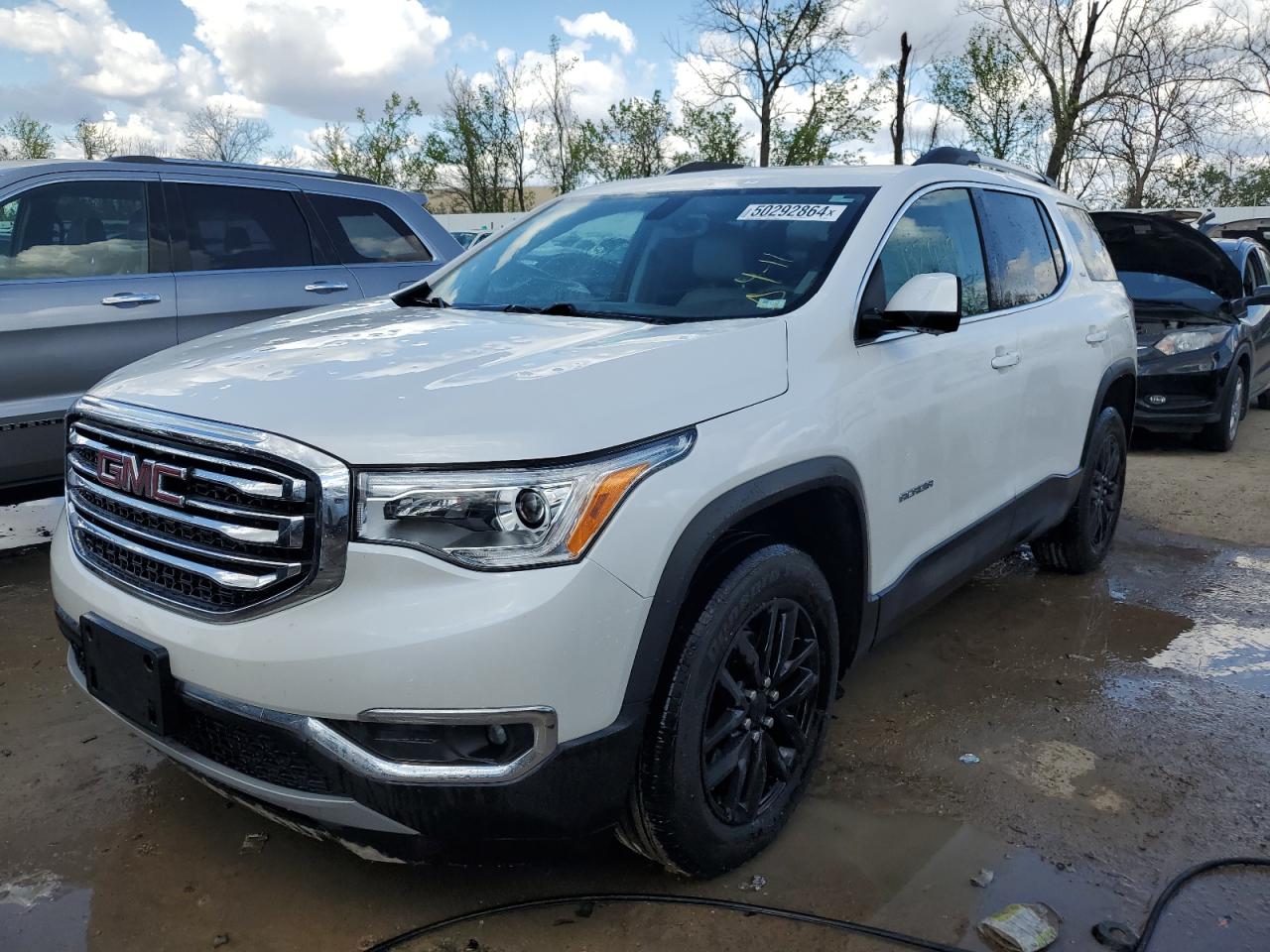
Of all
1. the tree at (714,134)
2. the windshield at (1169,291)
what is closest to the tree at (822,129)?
the tree at (714,134)

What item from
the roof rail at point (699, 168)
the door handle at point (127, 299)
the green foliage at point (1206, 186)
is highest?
the green foliage at point (1206, 186)

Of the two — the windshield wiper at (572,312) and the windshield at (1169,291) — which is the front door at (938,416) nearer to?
the windshield wiper at (572,312)

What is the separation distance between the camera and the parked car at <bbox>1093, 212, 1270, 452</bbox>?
Answer: 7895 mm

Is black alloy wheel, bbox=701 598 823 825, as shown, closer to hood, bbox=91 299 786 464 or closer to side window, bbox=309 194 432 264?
hood, bbox=91 299 786 464

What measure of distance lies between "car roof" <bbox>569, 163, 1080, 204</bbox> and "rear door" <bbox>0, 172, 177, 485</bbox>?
237 centimetres

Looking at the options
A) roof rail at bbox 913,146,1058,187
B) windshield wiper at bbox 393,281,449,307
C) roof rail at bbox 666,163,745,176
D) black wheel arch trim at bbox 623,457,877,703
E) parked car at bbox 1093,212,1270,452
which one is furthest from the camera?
parked car at bbox 1093,212,1270,452

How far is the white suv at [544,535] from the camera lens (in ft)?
6.45

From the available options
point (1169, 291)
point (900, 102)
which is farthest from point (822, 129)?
point (1169, 291)

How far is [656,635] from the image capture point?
2105 mm

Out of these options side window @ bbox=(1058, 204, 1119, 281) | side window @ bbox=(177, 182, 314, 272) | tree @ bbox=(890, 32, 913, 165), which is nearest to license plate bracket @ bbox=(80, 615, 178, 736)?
side window @ bbox=(177, 182, 314, 272)

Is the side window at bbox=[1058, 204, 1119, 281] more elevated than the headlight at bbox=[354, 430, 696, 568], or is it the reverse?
the side window at bbox=[1058, 204, 1119, 281]

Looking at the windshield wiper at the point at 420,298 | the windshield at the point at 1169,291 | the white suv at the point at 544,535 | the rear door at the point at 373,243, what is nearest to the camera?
the white suv at the point at 544,535

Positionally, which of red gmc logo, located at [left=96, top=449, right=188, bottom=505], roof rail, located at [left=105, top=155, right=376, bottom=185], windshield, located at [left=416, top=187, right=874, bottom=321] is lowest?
red gmc logo, located at [left=96, top=449, right=188, bottom=505]

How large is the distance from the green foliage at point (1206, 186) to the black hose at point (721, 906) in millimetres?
28173
